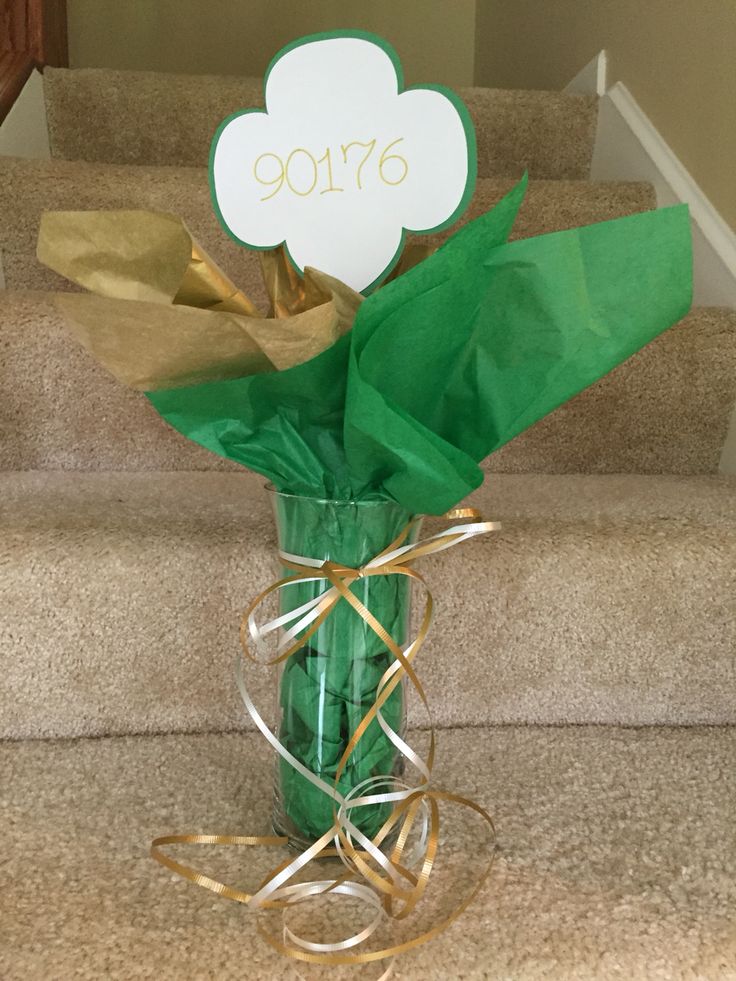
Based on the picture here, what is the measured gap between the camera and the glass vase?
0.56 m

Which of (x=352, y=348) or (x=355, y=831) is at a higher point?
(x=352, y=348)

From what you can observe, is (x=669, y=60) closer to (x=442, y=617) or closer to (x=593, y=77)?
(x=593, y=77)

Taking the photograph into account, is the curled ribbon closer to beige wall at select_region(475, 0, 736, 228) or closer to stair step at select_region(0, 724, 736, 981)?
stair step at select_region(0, 724, 736, 981)

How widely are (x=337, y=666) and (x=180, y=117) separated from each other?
1.28 meters

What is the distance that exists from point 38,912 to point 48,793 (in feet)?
0.45

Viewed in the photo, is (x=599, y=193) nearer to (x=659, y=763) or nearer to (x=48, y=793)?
(x=659, y=763)

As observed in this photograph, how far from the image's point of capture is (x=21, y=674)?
75cm

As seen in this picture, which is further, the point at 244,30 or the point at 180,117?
the point at 244,30

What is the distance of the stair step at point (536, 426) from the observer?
101cm

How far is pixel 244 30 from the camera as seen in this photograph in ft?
7.54

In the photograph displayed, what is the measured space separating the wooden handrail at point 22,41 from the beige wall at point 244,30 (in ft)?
1.63

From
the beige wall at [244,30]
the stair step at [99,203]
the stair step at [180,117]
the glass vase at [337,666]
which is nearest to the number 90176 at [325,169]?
the glass vase at [337,666]

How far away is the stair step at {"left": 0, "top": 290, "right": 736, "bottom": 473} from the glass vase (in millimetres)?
489

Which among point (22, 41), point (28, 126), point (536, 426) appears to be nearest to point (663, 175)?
point (536, 426)
